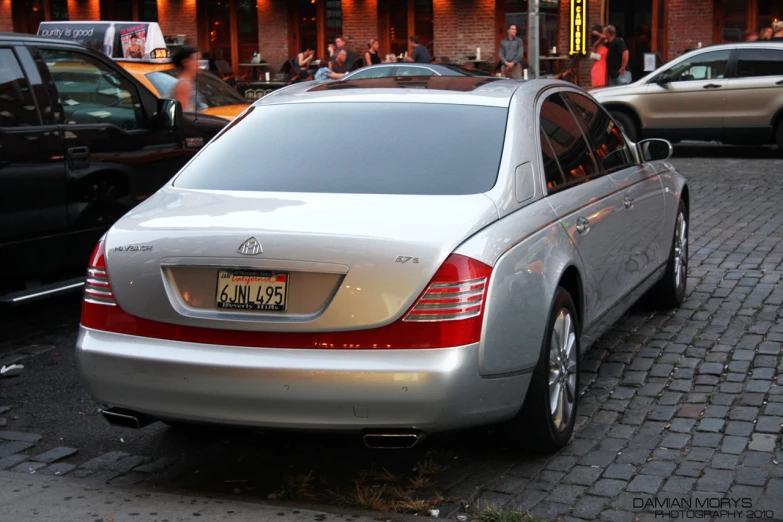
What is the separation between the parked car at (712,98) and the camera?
53.4 feet

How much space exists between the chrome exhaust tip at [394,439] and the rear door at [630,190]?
7.15 ft

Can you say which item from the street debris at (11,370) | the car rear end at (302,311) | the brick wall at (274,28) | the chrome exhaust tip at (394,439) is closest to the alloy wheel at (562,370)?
the car rear end at (302,311)

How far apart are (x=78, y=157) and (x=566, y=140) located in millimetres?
3186

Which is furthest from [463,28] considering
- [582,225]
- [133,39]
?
[582,225]

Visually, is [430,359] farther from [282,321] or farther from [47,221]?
[47,221]

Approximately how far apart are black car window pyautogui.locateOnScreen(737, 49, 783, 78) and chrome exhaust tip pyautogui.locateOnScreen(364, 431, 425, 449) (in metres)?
14.0

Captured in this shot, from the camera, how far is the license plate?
12.9ft

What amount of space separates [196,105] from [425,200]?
25.0 feet

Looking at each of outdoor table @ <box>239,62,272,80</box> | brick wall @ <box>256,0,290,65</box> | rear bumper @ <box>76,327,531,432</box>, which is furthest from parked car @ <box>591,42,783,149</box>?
brick wall @ <box>256,0,290,65</box>

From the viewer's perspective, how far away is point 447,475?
A: 4.46m

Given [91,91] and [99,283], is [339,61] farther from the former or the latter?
[99,283]

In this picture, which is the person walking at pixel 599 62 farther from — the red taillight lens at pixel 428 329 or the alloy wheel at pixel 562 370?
the red taillight lens at pixel 428 329

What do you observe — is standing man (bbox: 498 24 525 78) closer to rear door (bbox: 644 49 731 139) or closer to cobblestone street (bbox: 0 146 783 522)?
rear door (bbox: 644 49 731 139)

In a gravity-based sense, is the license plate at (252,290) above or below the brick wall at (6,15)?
below
